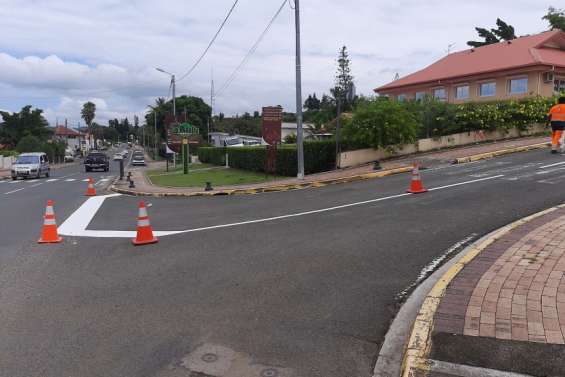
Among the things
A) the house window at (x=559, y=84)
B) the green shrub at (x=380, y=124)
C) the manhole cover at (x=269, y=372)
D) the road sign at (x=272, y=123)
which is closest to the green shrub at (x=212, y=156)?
the road sign at (x=272, y=123)

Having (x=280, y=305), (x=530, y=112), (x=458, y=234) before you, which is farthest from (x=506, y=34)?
(x=280, y=305)

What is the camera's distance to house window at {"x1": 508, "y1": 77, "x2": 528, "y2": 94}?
34531 millimetres

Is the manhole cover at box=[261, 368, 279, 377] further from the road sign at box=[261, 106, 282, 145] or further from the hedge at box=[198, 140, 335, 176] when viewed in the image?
the hedge at box=[198, 140, 335, 176]

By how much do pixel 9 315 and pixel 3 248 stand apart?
3.98 metres

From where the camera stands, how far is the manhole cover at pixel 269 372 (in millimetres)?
3844

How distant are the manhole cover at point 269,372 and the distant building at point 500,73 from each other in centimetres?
2914

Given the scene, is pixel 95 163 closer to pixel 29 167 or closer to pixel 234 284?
pixel 29 167

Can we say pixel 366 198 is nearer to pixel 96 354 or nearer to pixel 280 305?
pixel 280 305

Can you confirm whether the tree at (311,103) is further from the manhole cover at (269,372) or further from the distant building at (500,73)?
the manhole cover at (269,372)

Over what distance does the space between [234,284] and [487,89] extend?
→ 35713 mm

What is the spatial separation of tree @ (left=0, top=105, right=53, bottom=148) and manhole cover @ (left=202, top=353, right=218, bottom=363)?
260 ft

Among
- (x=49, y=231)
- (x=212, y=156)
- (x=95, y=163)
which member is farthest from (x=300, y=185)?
(x=95, y=163)

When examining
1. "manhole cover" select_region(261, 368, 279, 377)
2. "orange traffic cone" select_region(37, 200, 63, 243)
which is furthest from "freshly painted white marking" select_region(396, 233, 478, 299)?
"orange traffic cone" select_region(37, 200, 63, 243)

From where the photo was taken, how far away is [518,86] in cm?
3497
